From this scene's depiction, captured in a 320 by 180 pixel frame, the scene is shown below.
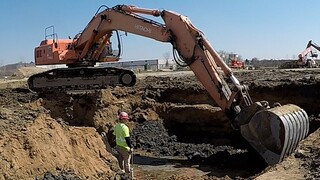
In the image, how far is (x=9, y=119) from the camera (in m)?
9.60

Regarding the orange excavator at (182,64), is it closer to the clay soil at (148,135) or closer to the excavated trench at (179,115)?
the clay soil at (148,135)

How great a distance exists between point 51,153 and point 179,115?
287 inches

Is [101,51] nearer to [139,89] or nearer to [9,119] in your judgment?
[139,89]

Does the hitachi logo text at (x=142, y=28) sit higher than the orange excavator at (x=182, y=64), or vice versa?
the hitachi logo text at (x=142, y=28)

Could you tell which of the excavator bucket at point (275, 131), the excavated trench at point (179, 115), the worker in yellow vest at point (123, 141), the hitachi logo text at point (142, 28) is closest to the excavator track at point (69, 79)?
the excavated trench at point (179, 115)

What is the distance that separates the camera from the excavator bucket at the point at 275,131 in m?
9.39

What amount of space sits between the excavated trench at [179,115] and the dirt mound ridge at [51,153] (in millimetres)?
3722

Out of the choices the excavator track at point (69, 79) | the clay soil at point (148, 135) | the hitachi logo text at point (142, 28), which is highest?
the hitachi logo text at point (142, 28)

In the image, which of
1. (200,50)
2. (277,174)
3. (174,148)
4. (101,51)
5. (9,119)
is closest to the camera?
(277,174)

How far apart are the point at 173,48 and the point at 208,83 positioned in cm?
147

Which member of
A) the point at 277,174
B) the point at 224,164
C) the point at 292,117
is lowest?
the point at 224,164

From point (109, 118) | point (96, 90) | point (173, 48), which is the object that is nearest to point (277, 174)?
point (173, 48)

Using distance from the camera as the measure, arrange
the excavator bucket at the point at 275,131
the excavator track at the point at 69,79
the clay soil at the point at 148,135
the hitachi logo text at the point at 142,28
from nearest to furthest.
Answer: the clay soil at the point at 148,135, the excavator bucket at the point at 275,131, the hitachi logo text at the point at 142,28, the excavator track at the point at 69,79

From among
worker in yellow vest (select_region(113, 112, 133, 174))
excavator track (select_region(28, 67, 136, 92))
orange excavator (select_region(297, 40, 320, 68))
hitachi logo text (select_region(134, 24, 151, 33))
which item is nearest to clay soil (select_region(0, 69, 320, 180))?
worker in yellow vest (select_region(113, 112, 133, 174))
